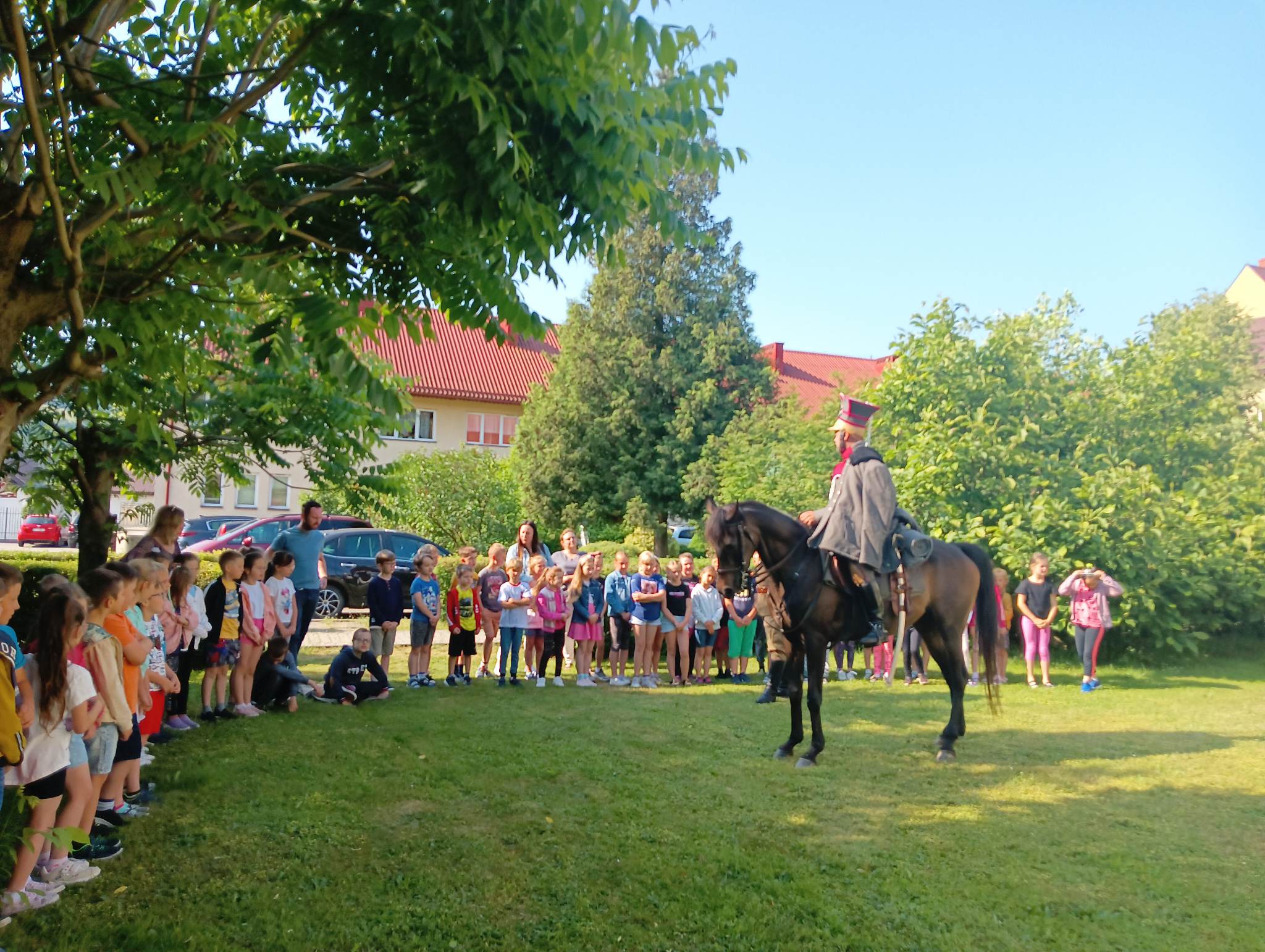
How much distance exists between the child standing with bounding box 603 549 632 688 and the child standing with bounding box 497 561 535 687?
3.75 feet

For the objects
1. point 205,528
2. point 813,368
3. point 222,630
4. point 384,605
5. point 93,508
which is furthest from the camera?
point 813,368

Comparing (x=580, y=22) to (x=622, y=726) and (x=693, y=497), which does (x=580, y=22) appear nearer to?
(x=622, y=726)

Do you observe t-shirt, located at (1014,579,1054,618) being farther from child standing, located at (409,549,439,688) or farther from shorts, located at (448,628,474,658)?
child standing, located at (409,549,439,688)

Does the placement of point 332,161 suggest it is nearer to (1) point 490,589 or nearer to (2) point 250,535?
(1) point 490,589

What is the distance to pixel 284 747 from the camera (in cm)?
786

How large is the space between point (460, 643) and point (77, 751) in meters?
7.22

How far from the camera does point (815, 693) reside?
26.7ft

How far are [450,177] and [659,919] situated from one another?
3748 mm

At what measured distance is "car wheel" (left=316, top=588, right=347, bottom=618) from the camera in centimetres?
1817

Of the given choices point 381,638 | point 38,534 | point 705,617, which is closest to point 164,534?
point 381,638

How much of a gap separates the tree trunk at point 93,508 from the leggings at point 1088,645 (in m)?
12.6

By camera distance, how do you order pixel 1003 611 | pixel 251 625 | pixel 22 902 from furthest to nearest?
pixel 1003 611, pixel 251 625, pixel 22 902

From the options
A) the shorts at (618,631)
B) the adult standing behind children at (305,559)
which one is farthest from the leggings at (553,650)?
the adult standing behind children at (305,559)

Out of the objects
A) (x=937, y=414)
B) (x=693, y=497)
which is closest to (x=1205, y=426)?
(x=937, y=414)
